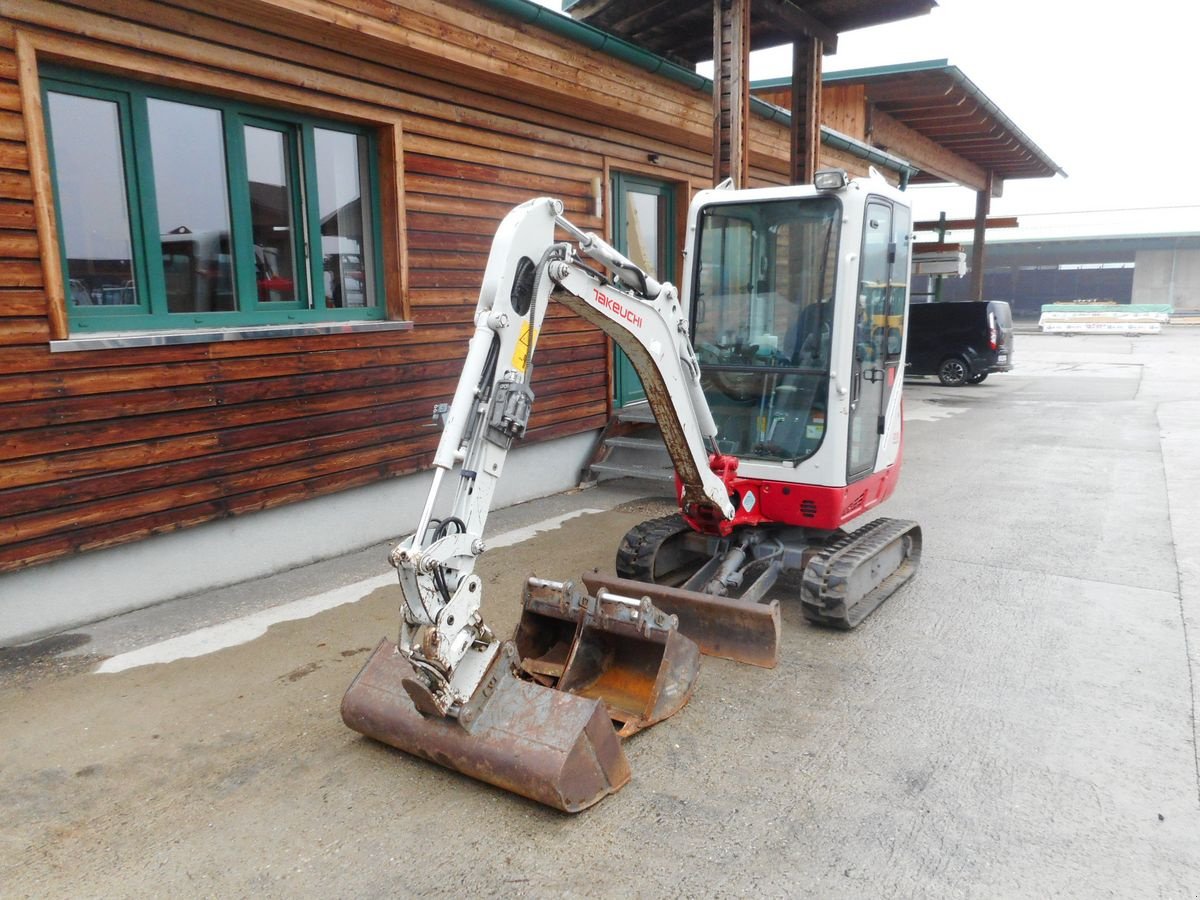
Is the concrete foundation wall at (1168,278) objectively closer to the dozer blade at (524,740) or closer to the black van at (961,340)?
the black van at (961,340)

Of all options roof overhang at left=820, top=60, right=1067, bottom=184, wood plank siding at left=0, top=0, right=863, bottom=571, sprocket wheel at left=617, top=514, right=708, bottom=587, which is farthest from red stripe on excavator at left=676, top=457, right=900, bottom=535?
roof overhang at left=820, top=60, right=1067, bottom=184

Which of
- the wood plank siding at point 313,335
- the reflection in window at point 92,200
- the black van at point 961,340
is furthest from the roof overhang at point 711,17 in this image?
the black van at point 961,340

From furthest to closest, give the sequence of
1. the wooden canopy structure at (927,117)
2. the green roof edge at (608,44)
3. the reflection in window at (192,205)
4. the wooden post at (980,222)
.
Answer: the wooden post at (980,222) → the wooden canopy structure at (927,117) → the green roof edge at (608,44) → the reflection in window at (192,205)

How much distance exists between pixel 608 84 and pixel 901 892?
21.7 feet

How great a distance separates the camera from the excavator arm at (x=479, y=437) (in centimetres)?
278

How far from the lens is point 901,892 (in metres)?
2.60

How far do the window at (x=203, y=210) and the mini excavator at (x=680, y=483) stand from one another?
1.98 metres

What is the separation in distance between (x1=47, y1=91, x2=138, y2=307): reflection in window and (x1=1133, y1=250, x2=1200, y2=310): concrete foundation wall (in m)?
46.3

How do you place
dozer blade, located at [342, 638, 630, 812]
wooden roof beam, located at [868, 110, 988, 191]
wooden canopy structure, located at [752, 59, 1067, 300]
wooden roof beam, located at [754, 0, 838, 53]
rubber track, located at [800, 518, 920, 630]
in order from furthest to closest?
wooden roof beam, located at [868, 110, 988, 191] < wooden canopy structure, located at [752, 59, 1067, 300] < wooden roof beam, located at [754, 0, 838, 53] < rubber track, located at [800, 518, 920, 630] < dozer blade, located at [342, 638, 630, 812]

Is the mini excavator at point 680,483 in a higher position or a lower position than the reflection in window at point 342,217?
lower

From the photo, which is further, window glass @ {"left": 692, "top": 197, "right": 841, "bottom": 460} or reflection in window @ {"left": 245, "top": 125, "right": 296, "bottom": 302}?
reflection in window @ {"left": 245, "top": 125, "right": 296, "bottom": 302}

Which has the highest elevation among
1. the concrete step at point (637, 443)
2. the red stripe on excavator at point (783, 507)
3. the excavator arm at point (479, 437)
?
the excavator arm at point (479, 437)

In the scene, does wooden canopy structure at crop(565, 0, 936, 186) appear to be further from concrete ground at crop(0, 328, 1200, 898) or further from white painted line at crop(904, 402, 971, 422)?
white painted line at crop(904, 402, 971, 422)

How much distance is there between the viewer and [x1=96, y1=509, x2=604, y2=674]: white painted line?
4.29m
